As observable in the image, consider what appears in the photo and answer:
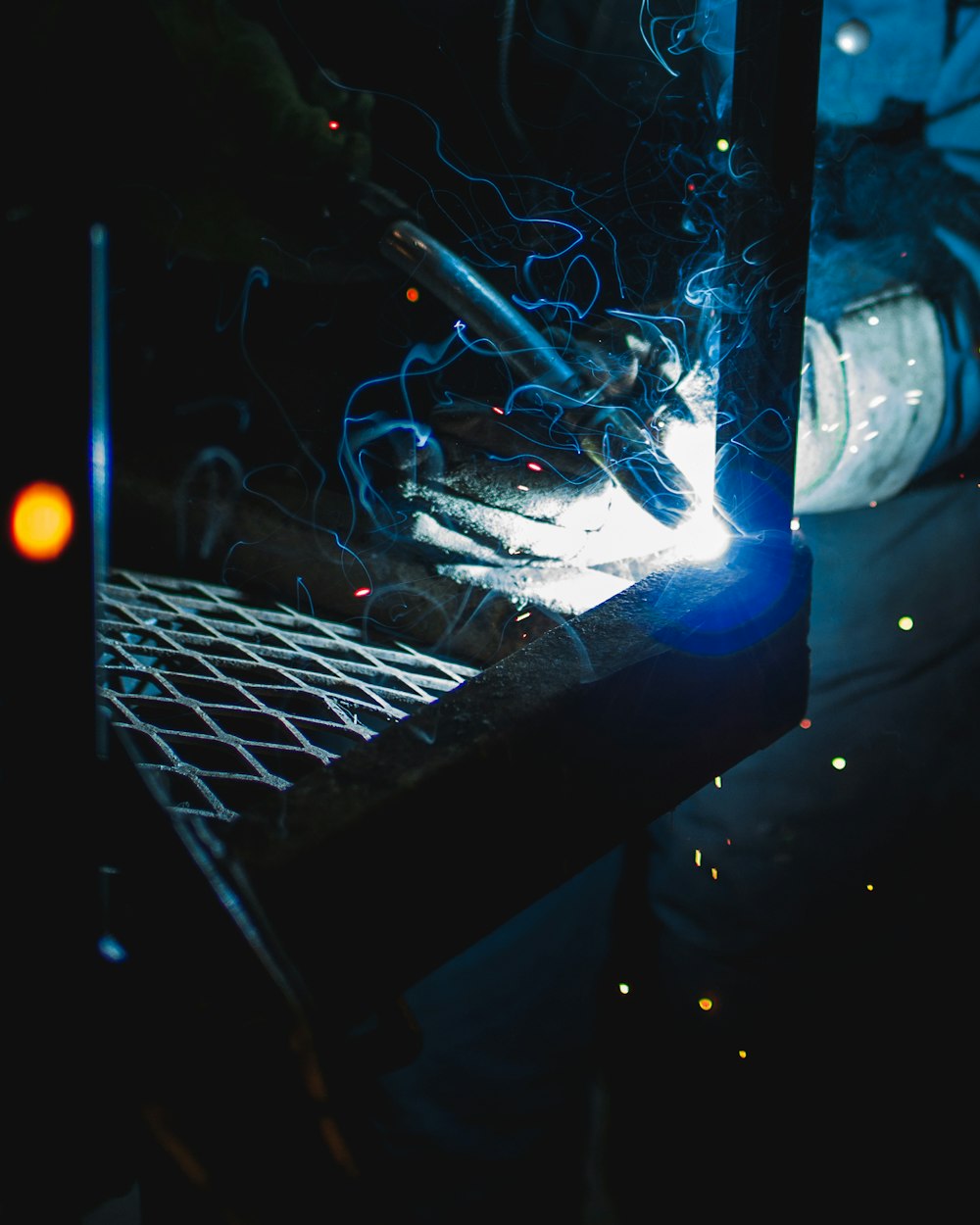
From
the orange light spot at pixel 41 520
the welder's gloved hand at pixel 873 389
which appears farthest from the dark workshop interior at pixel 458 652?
the welder's gloved hand at pixel 873 389

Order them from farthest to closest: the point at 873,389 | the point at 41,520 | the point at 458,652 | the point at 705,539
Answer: the point at 873,389 < the point at 458,652 < the point at 705,539 < the point at 41,520

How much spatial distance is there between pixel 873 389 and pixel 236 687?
2600 mm

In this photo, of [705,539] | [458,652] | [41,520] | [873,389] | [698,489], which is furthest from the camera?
[873,389]

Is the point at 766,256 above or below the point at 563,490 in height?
above

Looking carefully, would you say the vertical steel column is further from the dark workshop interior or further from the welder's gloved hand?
the welder's gloved hand

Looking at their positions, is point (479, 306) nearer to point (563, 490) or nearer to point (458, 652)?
point (563, 490)

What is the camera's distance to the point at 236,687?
2.46 m

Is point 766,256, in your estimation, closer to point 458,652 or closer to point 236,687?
point 458,652

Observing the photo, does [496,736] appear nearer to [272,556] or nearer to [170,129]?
[272,556]

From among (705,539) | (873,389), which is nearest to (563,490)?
(705,539)

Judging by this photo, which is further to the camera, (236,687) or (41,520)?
(236,687)

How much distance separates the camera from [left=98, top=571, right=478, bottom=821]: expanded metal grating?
211 cm

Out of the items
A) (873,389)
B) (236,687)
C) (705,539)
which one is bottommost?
(236,687)

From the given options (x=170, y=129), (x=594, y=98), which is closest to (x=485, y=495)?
(x=594, y=98)
